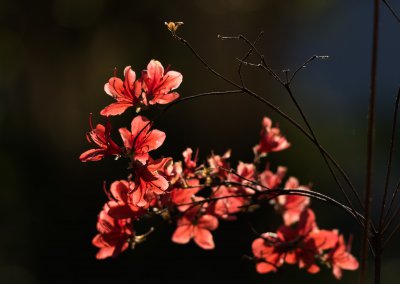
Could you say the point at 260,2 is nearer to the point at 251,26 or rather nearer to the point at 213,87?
the point at 251,26

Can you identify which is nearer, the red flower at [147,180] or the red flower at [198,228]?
the red flower at [147,180]

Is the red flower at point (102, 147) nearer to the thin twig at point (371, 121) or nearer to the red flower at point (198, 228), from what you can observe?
the red flower at point (198, 228)

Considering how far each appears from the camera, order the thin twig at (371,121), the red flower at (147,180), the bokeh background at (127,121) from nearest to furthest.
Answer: the thin twig at (371,121) < the red flower at (147,180) < the bokeh background at (127,121)

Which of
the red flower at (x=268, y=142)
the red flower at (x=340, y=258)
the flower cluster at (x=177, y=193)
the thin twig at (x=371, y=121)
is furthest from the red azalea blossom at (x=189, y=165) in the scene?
the thin twig at (x=371, y=121)

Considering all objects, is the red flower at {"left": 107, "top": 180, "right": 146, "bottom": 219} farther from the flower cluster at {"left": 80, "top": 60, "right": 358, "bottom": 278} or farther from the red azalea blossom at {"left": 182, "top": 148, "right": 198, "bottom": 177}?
the red azalea blossom at {"left": 182, "top": 148, "right": 198, "bottom": 177}

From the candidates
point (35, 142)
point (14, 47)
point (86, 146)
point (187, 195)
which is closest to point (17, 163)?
point (35, 142)

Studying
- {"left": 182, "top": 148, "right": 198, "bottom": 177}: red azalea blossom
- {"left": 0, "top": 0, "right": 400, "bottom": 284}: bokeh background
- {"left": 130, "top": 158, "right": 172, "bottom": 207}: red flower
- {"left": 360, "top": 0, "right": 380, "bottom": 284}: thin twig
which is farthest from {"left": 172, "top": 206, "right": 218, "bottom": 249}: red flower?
{"left": 0, "top": 0, "right": 400, "bottom": 284}: bokeh background
